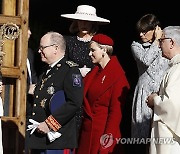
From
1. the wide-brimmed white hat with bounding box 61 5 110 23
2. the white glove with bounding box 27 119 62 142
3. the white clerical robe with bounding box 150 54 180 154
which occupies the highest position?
the wide-brimmed white hat with bounding box 61 5 110 23

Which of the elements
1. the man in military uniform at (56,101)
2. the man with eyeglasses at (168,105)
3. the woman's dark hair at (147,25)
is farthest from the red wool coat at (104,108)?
the man with eyeglasses at (168,105)

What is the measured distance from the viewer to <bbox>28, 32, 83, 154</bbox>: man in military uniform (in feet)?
22.4

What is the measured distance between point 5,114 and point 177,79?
2.13m

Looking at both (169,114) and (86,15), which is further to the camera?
(86,15)

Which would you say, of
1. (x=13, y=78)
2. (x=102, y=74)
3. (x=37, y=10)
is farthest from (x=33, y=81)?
(x=37, y=10)

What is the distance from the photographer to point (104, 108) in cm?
729

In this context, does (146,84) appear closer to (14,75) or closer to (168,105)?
(168,105)

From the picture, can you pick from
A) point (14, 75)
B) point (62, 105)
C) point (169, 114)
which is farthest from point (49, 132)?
point (169, 114)

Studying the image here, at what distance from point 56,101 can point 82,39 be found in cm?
123

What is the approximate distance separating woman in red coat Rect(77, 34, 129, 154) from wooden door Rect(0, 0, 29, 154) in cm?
71

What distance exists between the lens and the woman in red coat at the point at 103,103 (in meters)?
7.23

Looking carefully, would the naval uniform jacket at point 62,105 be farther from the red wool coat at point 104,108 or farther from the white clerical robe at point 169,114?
the white clerical robe at point 169,114

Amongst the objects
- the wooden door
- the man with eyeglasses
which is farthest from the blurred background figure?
the wooden door

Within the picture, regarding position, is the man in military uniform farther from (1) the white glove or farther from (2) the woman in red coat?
(2) the woman in red coat
